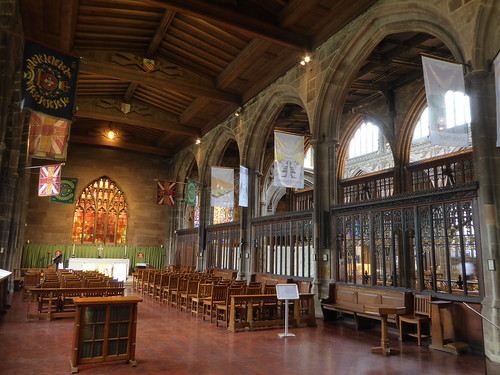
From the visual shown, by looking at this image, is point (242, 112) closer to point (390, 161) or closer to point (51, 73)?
point (390, 161)

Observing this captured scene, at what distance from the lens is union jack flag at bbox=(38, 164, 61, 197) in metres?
14.0

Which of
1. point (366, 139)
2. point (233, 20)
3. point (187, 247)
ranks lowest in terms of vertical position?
point (187, 247)

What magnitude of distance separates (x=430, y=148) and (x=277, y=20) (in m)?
9.62

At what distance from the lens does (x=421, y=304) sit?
7879 millimetres

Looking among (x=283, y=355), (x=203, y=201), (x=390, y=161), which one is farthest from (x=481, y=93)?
(x=203, y=201)

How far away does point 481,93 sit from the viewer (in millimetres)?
7148

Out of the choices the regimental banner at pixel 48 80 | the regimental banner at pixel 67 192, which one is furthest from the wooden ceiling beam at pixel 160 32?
the regimental banner at pixel 67 192

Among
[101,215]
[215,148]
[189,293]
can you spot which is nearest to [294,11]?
[189,293]

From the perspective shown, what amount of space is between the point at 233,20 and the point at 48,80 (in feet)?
16.0

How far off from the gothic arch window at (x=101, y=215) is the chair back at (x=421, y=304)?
62.5 ft

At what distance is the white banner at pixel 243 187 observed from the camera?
14.5 metres

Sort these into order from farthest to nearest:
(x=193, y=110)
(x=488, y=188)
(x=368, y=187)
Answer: (x=193, y=110)
(x=368, y=187)
(x=488, y=188)

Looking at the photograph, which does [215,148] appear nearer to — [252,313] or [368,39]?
[368,39]

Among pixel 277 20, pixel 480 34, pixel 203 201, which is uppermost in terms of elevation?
pixel 277 20
